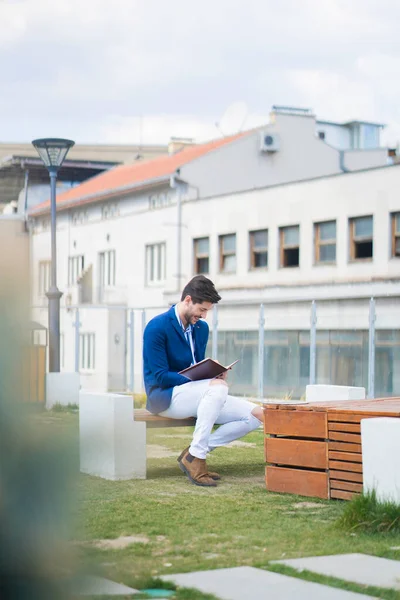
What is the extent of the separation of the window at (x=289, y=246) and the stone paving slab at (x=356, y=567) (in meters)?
33.1

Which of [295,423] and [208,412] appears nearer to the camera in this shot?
[295,423]

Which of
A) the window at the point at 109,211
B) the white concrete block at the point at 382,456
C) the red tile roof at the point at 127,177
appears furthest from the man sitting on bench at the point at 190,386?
the window at the point at 109,211

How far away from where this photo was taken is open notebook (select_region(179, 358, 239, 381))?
27.6ft

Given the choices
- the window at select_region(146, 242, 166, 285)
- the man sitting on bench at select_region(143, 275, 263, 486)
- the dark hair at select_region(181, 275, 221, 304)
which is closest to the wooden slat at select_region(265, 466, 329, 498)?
the man sitting on bench at select_region(143, 275, 263, 486)

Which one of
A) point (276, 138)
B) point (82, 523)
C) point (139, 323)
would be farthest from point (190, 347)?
point (276, 138)

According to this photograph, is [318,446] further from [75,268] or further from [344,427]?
[75,268]

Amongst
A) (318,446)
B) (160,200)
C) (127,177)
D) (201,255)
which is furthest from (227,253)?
(318,446)

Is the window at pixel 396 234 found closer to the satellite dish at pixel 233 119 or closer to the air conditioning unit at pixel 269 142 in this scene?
the air conditioning unit at pixel 269 142

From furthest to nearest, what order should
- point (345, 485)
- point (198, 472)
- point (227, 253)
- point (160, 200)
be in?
point (160, 200)
point (227, 253)
point (198, 472)
point (345, 485)

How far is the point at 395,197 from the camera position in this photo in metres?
33.8

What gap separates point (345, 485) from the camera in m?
7.39

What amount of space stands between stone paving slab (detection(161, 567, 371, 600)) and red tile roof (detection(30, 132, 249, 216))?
39.0m

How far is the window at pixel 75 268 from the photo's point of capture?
49547 mm

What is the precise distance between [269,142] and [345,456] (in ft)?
128
